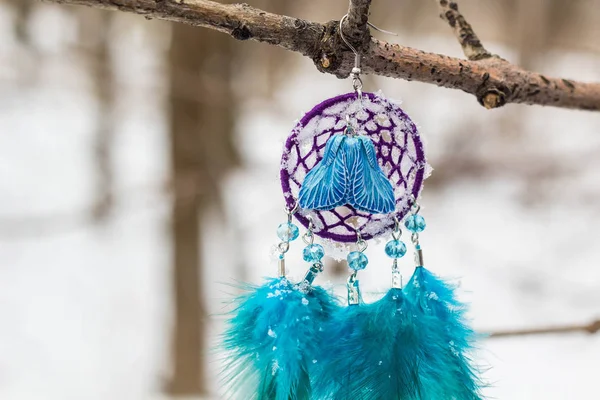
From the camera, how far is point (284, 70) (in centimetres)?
251

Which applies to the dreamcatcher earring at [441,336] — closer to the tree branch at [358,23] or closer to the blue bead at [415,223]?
the blue bead at [415,223]

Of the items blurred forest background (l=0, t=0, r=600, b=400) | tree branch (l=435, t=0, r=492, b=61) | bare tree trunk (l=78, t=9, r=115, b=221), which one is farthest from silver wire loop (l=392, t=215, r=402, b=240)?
bare tree trunk (l=78, t=9, r=115, b=221)

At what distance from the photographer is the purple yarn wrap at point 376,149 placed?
0.57 meters

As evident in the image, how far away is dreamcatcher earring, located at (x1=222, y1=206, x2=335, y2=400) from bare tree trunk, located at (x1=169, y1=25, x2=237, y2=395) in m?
1.42

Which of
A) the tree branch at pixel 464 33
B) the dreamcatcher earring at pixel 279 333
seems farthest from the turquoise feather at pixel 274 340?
the tree branch at pixel 464 33

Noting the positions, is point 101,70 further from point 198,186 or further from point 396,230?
point 396,230

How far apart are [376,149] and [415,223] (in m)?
0.09

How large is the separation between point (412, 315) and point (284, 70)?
209 centimetres

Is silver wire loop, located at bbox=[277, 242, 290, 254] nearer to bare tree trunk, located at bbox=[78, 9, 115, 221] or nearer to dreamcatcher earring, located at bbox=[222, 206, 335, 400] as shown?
dreamcatcher earring, located at bbox=[222, 206, 335, 400]

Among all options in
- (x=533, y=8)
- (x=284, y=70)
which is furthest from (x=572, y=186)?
(x=284, y=70)

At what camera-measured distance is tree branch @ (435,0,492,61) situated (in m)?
0.64

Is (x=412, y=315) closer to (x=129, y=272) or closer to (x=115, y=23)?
(x=115, y=23)

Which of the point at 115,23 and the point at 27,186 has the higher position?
the point at 115,23

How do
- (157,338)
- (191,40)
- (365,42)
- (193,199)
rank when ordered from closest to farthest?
(365,42) < (191,40) < (193,199) < (157,338)
